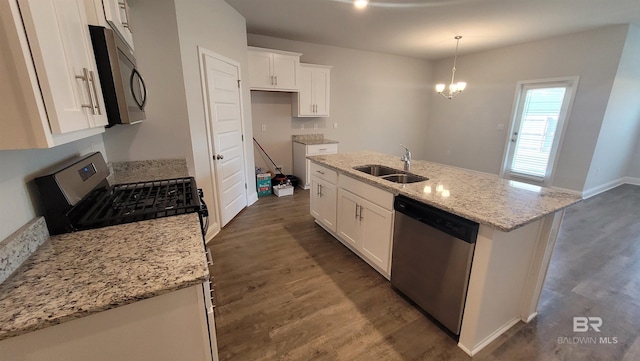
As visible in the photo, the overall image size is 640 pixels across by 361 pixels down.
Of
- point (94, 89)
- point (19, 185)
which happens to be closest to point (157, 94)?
point (94, 89)

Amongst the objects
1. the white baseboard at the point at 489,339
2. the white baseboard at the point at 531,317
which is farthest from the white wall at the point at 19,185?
the white baseboard at the point at 531,317

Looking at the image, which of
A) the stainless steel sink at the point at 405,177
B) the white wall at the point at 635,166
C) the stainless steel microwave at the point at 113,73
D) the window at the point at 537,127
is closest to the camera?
the stainless steel microwave at the point at 113,73

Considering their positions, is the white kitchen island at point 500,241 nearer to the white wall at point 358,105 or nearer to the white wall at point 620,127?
the white wall at point 358,105

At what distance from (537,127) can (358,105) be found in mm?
3602

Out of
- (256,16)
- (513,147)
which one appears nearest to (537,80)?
(513,147)

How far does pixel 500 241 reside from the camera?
1488 millimetres

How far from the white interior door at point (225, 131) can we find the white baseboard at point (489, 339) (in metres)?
2.82

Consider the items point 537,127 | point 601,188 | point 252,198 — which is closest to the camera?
point 252,198

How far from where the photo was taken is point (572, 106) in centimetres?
443

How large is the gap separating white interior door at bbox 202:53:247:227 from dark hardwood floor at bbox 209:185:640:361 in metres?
0.54

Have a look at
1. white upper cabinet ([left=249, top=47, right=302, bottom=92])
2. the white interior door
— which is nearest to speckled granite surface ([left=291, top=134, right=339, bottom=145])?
white upper cabinet ([left=249, top=47, right=302, bottom=92])

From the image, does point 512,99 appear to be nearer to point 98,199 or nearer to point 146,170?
point 146,170

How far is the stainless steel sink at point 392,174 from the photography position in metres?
2.44

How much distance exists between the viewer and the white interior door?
2904mm
